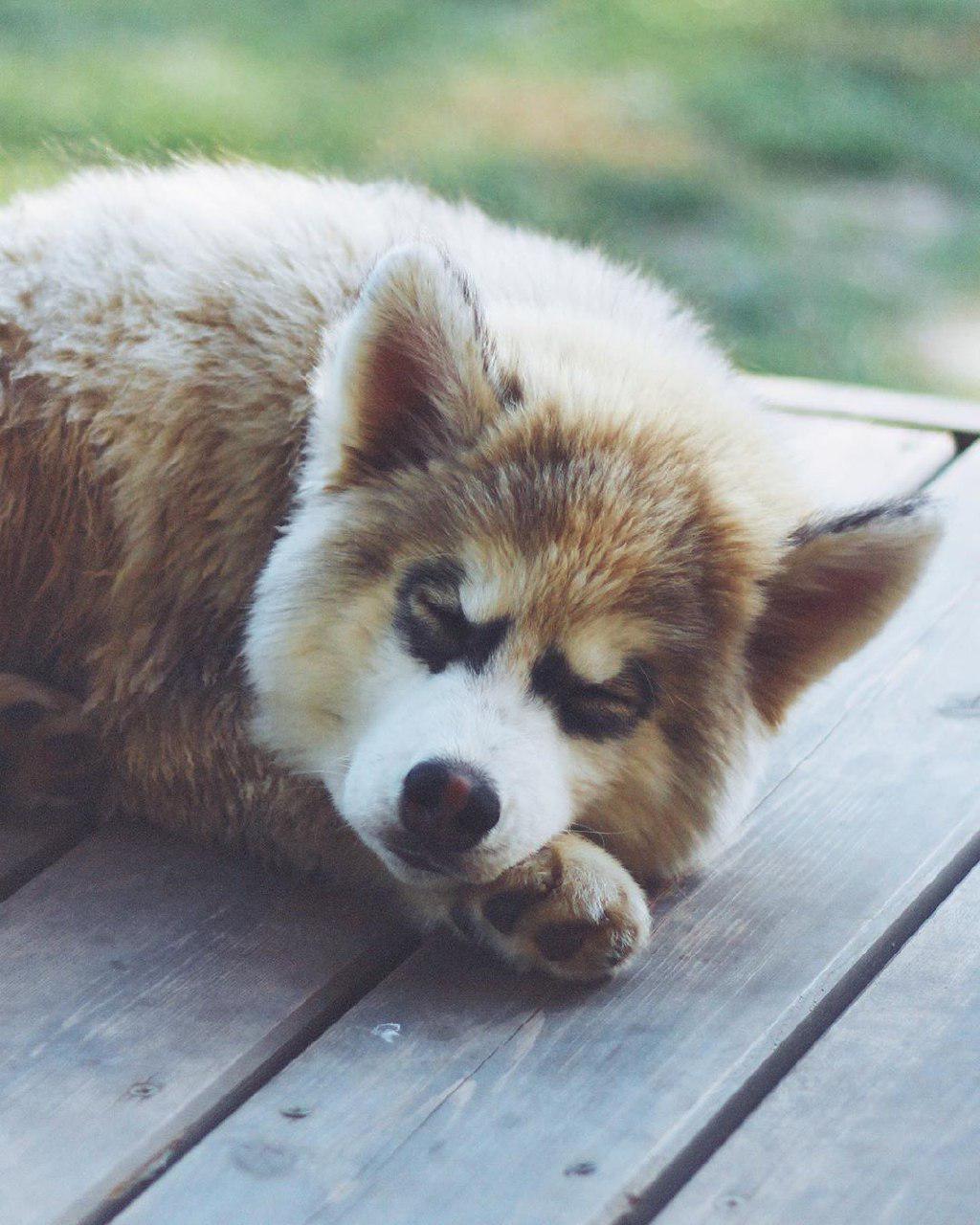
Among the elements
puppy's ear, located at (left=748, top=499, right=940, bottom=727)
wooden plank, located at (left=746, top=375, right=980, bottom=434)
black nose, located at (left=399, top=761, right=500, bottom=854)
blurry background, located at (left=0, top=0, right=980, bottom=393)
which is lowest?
black nose, located at (left=399, top=761, right=500, bottom=854)

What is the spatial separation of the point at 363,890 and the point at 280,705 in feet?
1.06

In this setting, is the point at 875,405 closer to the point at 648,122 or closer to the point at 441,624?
the point at 441,624

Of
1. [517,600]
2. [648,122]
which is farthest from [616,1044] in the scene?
[648,122]

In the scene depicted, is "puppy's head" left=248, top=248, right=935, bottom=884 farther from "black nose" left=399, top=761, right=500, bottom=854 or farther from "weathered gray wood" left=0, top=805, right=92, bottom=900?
"weathered gray wood" left=0, top=805, right=92, bottom=900

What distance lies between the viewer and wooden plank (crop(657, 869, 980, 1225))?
1.93m

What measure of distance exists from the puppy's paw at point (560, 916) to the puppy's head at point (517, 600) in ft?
0.20

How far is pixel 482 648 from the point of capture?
2473 mm

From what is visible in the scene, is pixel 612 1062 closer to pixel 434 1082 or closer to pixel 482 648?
pixel 434 1082

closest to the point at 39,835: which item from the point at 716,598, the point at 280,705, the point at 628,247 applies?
the point at 280,705

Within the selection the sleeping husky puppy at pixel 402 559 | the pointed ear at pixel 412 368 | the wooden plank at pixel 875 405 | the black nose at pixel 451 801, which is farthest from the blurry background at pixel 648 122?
the black nose at pixel 451 801

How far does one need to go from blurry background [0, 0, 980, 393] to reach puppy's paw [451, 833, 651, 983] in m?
3.59

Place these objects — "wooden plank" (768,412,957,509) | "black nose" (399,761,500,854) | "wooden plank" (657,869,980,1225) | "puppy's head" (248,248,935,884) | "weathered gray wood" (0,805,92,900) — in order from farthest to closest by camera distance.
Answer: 1. "wooden plank" (768,412,957,509)
2. "weathered gray wood" (0,805,92,900)
3. "puppy's head" (248,248,935,884)
4. "black nose" (399,761,500,854)
5. "wooden plank" (657,869,980,1225)

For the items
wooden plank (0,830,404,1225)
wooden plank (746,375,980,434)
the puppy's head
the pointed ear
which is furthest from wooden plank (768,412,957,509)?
wooden plank (0,830,404,1225)

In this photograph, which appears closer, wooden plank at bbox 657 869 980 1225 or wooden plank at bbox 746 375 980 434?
wooden plank at bbox 657 869 980 1225
